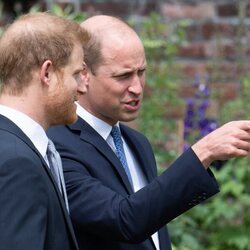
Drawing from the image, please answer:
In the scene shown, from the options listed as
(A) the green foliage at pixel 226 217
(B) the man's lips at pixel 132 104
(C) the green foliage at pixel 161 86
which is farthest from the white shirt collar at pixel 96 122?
(C) the green foliage at pixel 161 86

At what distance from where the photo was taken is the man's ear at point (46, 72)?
2.87 meters

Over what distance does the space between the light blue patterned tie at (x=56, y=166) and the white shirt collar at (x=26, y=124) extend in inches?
5.0

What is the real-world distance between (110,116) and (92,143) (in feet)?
0.45

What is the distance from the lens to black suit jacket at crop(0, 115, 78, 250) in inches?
105

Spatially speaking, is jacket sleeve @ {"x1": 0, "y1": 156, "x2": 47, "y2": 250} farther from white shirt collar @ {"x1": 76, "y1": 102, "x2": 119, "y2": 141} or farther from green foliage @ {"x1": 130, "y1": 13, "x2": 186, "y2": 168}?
green foliage @ {"x1": 130, "y1": 13, "x2": 186, "y2": 168}

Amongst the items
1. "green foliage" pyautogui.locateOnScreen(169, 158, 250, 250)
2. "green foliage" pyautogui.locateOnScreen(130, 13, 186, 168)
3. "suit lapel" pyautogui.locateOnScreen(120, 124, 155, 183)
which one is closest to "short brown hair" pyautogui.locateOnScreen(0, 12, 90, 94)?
"suit lapel" pyautogui.locateOnScreen(120, 124, 155, 183)

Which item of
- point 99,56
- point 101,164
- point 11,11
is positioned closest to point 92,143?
point 101,164

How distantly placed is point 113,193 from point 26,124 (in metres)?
0.52

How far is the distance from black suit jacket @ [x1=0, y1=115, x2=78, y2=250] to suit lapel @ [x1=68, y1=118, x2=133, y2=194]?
63 centimetres

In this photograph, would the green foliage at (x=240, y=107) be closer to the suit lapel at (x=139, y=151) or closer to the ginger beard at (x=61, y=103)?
the suit lapel at (x=139, y=151)

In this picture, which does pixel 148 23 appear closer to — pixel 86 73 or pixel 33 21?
pixel 86 73

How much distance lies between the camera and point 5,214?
2.68 meters

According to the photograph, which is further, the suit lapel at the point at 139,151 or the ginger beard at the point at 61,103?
the suit lapel at the point at 139,151

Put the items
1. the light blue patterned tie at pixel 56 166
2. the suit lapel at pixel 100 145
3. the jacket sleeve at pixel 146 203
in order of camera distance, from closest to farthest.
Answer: the light blue patterned tie at pixel 56 166, the jacket sleeve at pixel 146 203, the suit lapel at pixel 100 145
